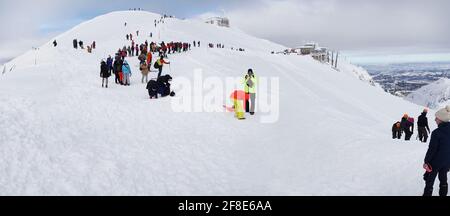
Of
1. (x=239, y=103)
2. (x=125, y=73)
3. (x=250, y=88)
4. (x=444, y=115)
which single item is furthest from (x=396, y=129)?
(x=125, y=73)

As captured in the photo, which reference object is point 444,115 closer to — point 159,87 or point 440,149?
point 440,149

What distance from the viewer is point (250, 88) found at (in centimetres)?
1530

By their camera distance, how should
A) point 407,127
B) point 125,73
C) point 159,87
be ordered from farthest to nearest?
point 125,73
point 159,87
point 407,127

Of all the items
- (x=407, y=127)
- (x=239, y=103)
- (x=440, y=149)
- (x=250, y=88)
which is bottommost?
(x=407, y=127)

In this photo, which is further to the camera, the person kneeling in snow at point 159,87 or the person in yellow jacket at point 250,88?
the person kneeling in snow at point 159,87

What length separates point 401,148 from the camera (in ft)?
35.4

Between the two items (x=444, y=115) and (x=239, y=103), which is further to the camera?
(x=239, y=103)

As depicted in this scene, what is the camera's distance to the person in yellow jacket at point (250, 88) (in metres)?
15.2

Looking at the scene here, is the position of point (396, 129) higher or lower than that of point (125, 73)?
lower

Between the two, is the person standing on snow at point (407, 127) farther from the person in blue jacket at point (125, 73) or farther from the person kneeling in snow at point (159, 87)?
the person in blue jacket at point (125, 73)

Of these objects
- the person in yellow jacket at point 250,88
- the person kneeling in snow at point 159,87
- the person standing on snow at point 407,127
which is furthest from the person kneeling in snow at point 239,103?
the person standing on snow at point 407,127

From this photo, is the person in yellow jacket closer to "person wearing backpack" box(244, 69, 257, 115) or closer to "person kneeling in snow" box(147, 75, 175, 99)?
"person wearing backpack" box(244, 69, 257, 115)

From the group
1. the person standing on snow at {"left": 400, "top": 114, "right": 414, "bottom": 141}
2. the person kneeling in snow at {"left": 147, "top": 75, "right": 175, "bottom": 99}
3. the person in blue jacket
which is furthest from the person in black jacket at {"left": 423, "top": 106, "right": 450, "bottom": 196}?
the person in blue jacket

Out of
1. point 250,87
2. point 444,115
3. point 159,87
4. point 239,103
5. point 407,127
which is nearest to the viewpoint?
point 444,115
